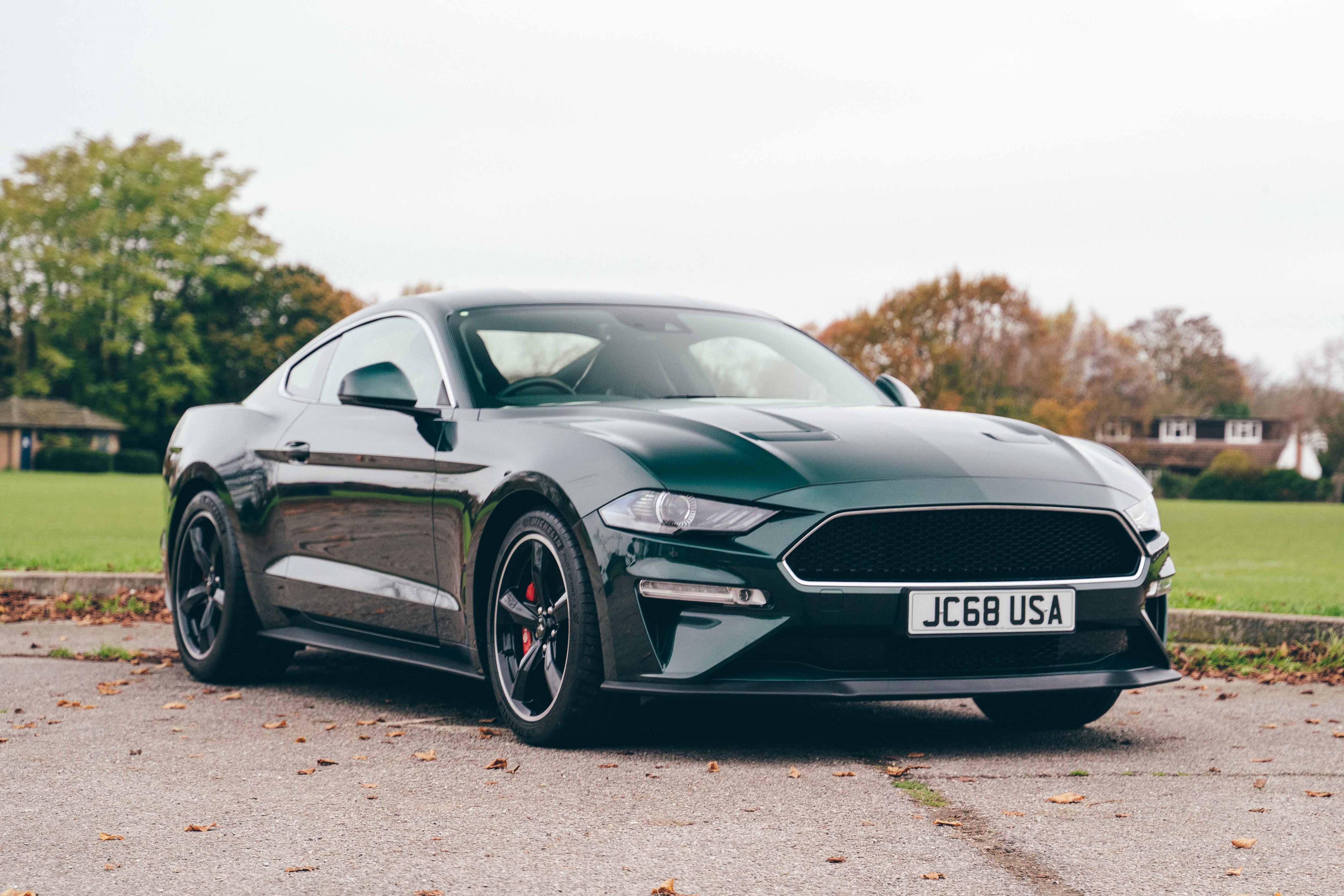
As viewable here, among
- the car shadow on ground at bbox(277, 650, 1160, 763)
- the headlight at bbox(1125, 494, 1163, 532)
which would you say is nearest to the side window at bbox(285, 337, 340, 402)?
the car shadow on ground at bbox(277, 650, 1160, 763)

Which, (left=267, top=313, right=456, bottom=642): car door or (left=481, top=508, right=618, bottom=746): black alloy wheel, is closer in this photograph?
(left=481, top=508, right=618, bottom=746): black alloy wheel

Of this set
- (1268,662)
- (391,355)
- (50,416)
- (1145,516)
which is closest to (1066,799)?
(1145,516)

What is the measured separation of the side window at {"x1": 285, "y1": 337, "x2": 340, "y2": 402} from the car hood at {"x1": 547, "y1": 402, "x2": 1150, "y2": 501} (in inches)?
69.6

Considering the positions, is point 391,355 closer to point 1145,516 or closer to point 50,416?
point 1145,516

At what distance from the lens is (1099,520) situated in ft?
16.4

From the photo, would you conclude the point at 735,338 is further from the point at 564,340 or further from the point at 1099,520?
the point at 1099,520

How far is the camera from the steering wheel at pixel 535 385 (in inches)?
225

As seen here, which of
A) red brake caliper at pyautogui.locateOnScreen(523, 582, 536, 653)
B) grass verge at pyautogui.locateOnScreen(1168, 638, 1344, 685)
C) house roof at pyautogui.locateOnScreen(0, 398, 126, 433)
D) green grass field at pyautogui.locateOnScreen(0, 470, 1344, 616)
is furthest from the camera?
house roof at pyautogui.locateOnScreen(0, 398, 126, 433)

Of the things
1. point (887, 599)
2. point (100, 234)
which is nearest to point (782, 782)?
point (887, 599)

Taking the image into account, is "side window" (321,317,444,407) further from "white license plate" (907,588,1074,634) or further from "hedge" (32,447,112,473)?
"hedge" (32,447,112,473)

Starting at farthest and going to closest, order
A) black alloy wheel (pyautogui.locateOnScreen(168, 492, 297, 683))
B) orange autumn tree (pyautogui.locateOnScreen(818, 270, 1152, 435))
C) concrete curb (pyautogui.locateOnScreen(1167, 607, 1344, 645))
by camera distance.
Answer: orange autumn tree (pyautogui.locateOnScreen(818, 270, 1152, 435))
concrete curb (pyautogui.locateOnScreen(1167, 607, 1344, 645))
black alloy wheel (pyautogui.locateOnScreen(168, 492, 297, 683))

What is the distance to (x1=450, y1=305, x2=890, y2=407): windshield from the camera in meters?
5.80

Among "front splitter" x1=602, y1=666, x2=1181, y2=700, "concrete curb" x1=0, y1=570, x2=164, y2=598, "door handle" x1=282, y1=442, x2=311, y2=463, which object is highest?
"door handle" x1=282, y1=442, x2=311, y2=463

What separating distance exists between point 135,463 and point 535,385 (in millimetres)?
65556
